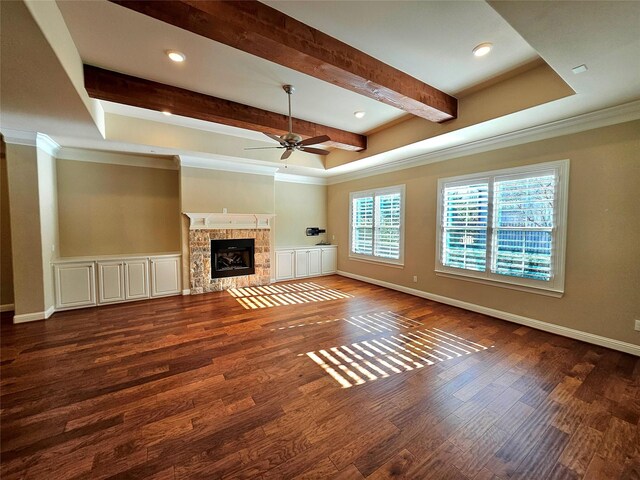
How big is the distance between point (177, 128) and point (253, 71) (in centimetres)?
242

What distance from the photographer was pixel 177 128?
464cm

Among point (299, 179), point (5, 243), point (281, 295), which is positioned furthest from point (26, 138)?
point (299, 179)

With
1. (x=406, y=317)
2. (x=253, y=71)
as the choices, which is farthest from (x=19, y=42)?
(x=406, y=317)

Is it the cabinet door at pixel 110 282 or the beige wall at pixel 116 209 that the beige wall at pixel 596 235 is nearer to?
the beige wall at pixel 116 209

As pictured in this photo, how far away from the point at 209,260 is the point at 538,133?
244 inches

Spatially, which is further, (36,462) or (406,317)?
(406,317)

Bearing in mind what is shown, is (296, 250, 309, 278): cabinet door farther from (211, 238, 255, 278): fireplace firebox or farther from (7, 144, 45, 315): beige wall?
(7, 144, 45, 315): beige wall

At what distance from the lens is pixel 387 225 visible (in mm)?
5984

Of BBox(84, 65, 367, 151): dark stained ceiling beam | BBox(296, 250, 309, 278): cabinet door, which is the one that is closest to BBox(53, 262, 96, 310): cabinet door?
BBox(84, 65, 367, 151): dark stained ceiling beam

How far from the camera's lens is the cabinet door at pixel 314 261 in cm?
724

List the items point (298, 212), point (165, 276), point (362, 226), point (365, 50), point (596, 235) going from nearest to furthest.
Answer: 1. point (365, 50)
2. point (596, 235)
3. point (165, 276)
4. point (362, 226)
5. point (298, 212)

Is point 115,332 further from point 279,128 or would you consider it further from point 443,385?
point 443,385

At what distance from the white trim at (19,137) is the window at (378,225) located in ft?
19.7

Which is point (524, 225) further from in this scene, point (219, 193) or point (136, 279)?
point (136, 279)
